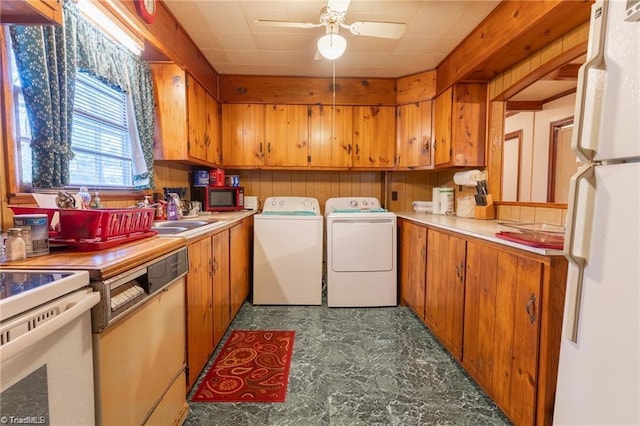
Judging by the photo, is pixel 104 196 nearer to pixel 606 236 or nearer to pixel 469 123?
pixel 606 236

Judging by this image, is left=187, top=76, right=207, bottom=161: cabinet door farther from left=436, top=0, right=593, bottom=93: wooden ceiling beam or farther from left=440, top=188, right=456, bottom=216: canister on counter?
left=440, top=188, right=456, bottom=216: canister on counter

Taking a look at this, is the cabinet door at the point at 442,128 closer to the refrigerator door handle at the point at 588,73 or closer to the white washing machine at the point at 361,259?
the white washing machine at the point at 361,259

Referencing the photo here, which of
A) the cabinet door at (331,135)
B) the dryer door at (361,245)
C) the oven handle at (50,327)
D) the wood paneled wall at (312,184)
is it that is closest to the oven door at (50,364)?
the oven handle at (50,327)

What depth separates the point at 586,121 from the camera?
101cm

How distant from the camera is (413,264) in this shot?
9.31 feet

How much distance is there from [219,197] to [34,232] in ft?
7.65

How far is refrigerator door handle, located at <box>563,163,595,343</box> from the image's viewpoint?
1.01 metres

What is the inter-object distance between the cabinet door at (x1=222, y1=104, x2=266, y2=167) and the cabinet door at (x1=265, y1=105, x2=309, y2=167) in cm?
9

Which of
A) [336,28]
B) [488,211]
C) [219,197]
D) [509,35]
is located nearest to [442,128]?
[488,211]

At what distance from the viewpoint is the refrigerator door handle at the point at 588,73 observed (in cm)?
98

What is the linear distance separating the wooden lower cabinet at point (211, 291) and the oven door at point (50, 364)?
78cm

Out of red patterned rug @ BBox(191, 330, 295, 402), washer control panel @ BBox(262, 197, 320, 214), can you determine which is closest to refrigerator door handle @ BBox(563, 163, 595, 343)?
red patterned rug @ BBox(191, 330, 295, 402)

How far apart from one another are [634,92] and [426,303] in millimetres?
1991

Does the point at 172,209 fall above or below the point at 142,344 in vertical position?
above
